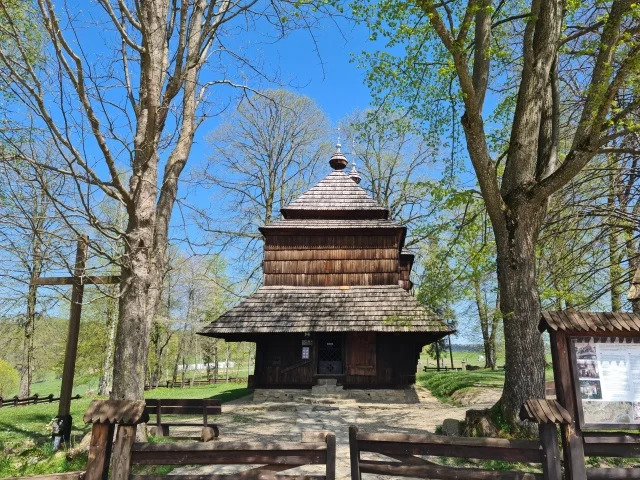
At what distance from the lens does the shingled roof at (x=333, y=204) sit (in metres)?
17.9

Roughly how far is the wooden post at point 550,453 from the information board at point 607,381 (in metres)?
0.58

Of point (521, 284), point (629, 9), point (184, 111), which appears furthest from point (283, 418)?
point (629, 9)

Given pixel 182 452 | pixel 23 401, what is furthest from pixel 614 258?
pixel 23 401

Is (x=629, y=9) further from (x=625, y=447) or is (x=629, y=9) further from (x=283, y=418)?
(x=283, y=418)

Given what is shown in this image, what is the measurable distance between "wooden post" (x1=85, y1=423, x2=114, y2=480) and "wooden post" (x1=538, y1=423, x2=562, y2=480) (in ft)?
14.8

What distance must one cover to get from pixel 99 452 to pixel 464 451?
3.84 metres

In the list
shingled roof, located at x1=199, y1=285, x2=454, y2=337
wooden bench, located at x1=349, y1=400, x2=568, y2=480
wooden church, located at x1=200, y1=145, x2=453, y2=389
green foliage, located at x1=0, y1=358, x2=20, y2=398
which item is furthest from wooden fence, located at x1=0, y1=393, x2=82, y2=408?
wooden bench, located at x1=349, y1=400, x2=568, y2=480

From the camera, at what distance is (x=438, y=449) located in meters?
4.73

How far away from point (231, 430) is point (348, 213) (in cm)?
1011

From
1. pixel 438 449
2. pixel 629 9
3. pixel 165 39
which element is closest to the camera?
pixel 438 449

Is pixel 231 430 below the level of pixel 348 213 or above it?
below

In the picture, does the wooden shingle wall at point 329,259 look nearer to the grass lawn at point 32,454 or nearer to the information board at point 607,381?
the grass lawn at point 32,454

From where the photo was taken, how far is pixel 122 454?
455 centimetres

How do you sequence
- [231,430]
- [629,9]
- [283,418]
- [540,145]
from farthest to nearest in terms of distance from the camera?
[283,418] < [231,430] < [540,145] < [629,9]
